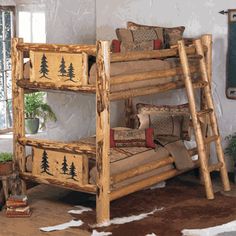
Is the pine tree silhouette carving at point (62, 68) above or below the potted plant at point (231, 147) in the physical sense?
above

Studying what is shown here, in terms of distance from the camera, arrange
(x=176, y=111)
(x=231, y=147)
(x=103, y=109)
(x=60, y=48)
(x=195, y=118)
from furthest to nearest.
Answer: (x=231, y=147) < (x=176, y=111) < (x=195, y=118) < (x=60, y=48) < (x=103, y=109)

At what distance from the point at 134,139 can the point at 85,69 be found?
986 millimetres

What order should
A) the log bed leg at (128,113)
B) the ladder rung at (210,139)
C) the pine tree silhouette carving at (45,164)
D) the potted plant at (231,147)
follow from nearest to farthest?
the pine tree silhouette carving at (45,164)
the ladder rung at (210,139)
the potted plant at (231,147)
the log bed leg at (128,113)

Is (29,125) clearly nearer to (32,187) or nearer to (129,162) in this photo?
(32,187)

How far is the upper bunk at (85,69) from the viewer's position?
→ 482 cm

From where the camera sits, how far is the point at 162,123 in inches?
233

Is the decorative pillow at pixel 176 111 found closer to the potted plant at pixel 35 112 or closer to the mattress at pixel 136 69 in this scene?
the mattress at pixel 136 69

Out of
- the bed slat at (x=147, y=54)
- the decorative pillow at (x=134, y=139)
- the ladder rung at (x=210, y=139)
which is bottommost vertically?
the ladder rung at (x=210, y=139)

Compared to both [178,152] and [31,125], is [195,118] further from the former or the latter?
[31,125]

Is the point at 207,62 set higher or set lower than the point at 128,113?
higher

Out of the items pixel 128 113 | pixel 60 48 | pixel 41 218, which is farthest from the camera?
pixel 128 113

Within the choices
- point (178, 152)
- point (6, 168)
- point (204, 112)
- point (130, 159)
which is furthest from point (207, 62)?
point (6, 168)

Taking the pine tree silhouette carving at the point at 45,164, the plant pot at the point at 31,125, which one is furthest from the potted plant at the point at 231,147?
the plant pot at the point at 31,125

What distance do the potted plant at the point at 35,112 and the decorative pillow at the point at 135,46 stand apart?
1.89 metres
